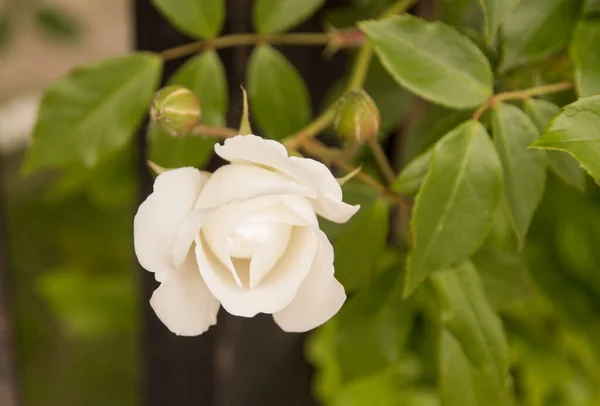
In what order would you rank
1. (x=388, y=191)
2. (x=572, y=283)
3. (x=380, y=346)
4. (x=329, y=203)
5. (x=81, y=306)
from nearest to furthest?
(x=329, y=203) < (x=388, y=191) < (x=380, y=346) < (x=572, y=283) < (x=81, y=306)

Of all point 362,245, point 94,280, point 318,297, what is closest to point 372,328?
point 362,245

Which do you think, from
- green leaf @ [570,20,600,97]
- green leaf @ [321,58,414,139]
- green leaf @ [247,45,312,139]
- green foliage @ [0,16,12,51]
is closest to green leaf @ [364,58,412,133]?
green leaf @ [321,58,414,139]

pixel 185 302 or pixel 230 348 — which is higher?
pixel 185 302

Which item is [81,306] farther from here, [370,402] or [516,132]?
[516,132]

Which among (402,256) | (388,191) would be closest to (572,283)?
(402,256)

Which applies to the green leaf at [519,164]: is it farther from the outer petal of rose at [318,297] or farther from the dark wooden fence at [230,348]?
the dark wooden fence at [230,348]

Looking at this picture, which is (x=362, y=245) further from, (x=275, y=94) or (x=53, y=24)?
(x=53, y=24)
